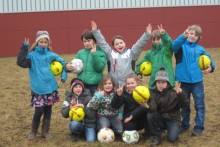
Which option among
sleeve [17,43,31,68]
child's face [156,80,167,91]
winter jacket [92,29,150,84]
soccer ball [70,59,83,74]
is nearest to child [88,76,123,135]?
winter jacket [92,29,150,84]

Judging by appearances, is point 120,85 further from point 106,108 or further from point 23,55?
point 23,55

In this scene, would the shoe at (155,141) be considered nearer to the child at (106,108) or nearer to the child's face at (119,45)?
the child at (106,108)

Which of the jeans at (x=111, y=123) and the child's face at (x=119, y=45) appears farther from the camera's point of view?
the child's face at (x=119, y=45)


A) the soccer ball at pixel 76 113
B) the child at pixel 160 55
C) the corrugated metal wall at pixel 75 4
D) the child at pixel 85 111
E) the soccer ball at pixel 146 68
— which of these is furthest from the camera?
the corrugated metal wall at pixel 75 4

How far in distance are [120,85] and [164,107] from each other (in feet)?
2.49

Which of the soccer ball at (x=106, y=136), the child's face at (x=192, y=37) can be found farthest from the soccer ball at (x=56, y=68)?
the child's face at (x=192, y=37)

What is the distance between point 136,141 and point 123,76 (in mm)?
1038

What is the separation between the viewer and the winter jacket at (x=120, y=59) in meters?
6.22

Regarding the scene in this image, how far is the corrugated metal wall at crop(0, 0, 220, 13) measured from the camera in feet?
59.2

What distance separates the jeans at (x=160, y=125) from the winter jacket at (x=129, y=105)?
0.21m

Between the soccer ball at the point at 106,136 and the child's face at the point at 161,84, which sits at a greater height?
the child's face at the point at 161,84

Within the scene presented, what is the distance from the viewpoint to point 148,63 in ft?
21.1

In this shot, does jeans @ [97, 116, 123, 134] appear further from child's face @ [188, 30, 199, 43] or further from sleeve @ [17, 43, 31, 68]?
child's face @ [188, 30, 199, 43]

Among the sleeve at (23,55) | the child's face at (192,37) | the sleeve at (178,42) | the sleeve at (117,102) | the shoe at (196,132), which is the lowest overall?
the shoe at (196,132)
